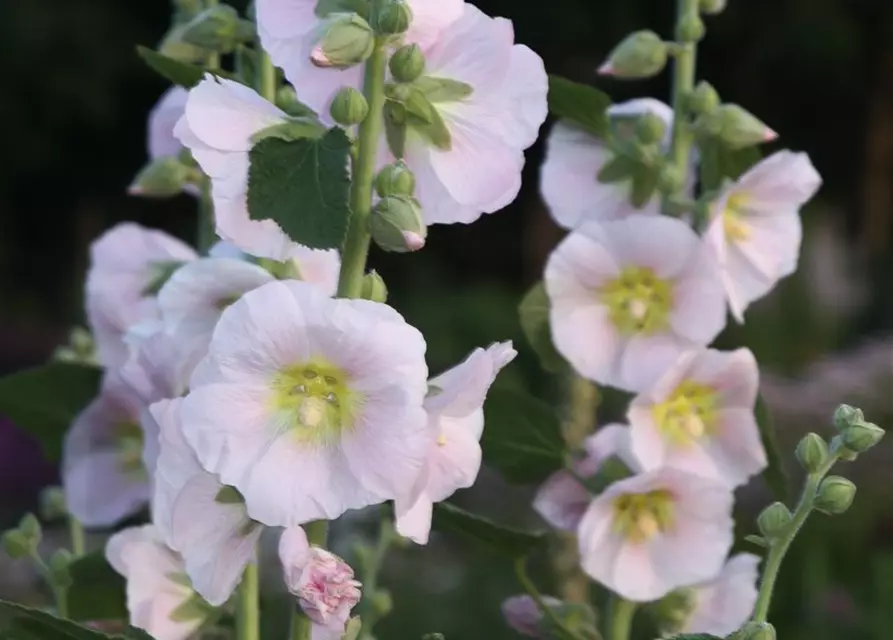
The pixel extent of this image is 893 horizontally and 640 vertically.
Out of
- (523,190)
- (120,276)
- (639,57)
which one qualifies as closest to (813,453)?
(639,57)

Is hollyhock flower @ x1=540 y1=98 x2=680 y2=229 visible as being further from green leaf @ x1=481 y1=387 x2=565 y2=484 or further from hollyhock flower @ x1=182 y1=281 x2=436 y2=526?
hollyhock flower @ x1=182 y1=281 x2=436 y2=526

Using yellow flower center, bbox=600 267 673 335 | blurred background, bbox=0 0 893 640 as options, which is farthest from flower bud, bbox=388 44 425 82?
blurred background, bbox=0 0 893 640

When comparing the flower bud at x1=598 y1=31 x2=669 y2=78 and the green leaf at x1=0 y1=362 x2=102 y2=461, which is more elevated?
the flower bud at x1=598 y1=31 x2=669 y2=78

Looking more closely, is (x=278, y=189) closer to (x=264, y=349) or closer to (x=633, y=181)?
(x=264, y=349)

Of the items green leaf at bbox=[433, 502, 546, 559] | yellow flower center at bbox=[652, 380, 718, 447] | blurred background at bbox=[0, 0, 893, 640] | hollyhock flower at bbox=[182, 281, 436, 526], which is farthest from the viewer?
blurred background at bbox=[0, 0, 893, 640]

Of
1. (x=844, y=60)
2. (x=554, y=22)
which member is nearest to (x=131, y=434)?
(x=554, y=22)

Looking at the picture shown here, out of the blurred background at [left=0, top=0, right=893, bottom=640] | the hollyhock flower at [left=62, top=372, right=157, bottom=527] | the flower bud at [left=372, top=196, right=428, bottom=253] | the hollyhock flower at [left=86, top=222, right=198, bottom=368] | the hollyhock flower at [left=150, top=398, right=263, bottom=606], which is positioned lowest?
the blurred background at [left=0, top=0, right=893, bottom=640]
